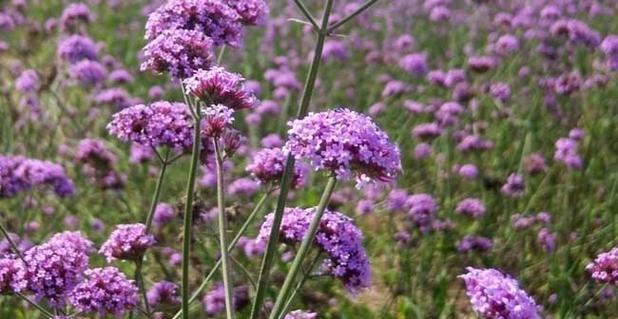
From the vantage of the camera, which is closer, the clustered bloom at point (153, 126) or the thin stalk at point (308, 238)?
the thin stalk at point (308, 238)

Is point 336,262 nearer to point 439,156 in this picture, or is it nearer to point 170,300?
point 170,300

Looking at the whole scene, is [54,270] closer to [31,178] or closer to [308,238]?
[308,238]

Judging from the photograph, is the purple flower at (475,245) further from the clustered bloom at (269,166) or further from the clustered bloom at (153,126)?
the clustered bloom at (153,126)

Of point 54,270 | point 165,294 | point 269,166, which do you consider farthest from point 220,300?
point 54,270

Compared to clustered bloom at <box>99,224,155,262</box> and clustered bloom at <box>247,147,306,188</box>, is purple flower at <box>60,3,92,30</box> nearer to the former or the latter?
clustered bloom at <box>247,147,306,188</box>

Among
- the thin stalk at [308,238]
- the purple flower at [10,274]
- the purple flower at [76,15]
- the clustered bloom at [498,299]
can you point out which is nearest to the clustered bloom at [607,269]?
the clustered bloom at [498,299]

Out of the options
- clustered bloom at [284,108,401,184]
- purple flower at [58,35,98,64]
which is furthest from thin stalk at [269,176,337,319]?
purple flower at [58,35,98,64]
